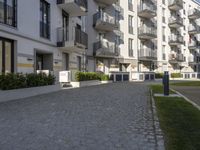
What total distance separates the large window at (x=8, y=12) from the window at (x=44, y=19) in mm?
3289

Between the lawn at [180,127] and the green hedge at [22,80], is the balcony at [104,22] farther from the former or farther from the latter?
the lawn at [180,127]

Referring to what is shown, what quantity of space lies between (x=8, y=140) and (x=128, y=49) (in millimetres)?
30237

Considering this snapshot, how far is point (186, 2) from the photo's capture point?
52406 millimetres

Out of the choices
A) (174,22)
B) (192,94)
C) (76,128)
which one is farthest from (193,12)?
(76,128)

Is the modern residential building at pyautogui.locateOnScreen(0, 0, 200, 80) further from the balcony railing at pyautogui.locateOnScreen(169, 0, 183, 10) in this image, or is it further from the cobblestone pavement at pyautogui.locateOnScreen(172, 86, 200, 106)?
the cobblestone pavement at pyautogui.locateOnScreen(172, 86, 200, 106)

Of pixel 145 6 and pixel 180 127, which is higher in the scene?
pixel 145 6

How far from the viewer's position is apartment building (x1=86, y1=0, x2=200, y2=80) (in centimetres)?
2964

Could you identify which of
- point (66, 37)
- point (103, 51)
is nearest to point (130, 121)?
point (66, 37)

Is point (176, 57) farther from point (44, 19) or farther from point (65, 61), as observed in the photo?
point (44, 19)

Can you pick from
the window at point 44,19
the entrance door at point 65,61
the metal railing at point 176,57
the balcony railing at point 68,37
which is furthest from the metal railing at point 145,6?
the window at point 44,19

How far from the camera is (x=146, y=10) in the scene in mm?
36188

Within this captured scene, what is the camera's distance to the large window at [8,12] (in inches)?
519

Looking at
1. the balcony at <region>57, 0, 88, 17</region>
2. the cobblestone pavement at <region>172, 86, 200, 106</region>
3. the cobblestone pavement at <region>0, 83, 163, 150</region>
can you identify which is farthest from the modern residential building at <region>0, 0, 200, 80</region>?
the cobblestone pavement at <region>172, 86, 200, 106</region>

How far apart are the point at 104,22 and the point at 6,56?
1689 cm
